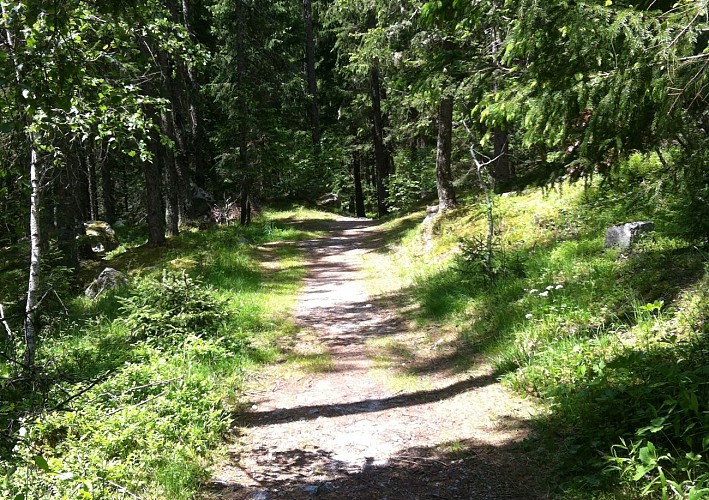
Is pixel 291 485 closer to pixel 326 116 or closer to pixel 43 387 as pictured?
pixel 43 387

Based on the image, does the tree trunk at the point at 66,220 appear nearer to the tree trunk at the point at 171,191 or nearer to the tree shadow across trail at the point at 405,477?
the tree trunk at the point at 171,191

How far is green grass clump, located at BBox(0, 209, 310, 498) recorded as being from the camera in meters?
3.70

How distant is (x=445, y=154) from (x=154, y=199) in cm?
841

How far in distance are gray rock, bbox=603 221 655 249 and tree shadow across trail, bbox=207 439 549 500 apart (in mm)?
3797

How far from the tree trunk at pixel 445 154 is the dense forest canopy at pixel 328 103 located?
41mm

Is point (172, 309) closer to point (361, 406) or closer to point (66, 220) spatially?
point (361, 406)

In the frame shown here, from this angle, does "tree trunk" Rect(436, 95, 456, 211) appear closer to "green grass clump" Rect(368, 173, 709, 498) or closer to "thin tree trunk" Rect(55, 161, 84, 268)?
"green grass clump" Rect(368, 173, 709, 498)

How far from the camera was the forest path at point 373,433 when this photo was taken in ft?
12.9

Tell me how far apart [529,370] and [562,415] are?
0.80 metres

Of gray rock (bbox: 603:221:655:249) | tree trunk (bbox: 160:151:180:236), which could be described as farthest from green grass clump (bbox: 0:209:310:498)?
tree trunk (bbox: 160:151:180:236)

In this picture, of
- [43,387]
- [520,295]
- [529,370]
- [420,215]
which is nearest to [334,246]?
[420,215]

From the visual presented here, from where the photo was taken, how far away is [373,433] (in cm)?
486

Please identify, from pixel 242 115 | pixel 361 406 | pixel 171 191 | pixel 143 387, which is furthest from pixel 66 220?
pixel 361 406

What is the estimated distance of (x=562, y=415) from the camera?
4.33 meters
